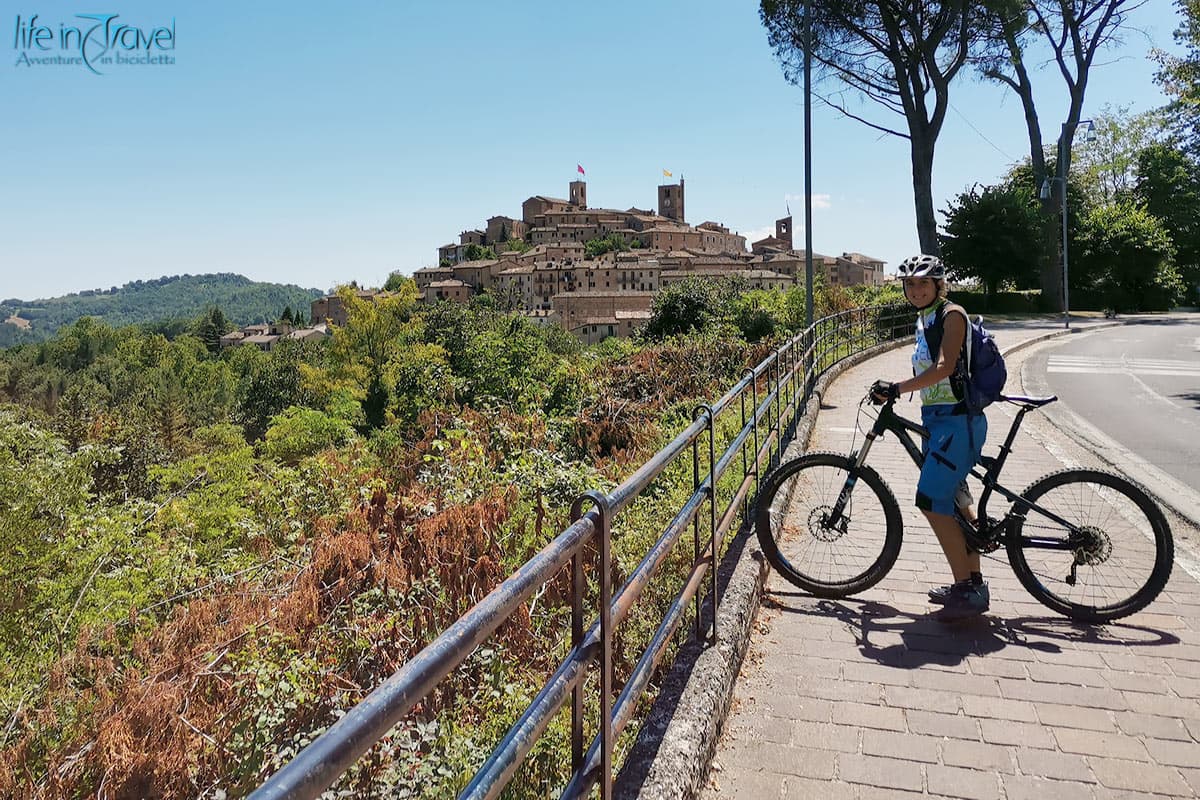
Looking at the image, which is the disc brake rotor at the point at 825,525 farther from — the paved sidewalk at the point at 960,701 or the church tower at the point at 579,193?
the church tower at the point at 579,193

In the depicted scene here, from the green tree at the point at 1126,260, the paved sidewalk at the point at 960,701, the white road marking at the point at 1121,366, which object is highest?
the green tree at the point at 1126,260

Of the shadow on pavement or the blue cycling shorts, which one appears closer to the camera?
the shadow on pavement

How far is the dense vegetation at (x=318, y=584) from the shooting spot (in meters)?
3.52

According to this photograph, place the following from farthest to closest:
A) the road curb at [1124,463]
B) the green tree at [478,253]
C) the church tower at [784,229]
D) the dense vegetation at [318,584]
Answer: the church tower at [784,229]
the green tree at [478,253]
the road curb at [1124,463]
the dense vegetation at [318,584]

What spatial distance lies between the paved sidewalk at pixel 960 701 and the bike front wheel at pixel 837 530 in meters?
0.14

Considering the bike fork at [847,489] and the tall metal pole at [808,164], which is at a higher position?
the tall metal pole at [808,164]

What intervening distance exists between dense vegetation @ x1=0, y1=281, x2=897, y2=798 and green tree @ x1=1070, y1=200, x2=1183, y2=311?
1211 inches

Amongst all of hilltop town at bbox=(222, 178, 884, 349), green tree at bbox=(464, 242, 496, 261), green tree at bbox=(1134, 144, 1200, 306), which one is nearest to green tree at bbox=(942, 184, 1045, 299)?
green tree at bbox=(1134, 144, 1200, 306)

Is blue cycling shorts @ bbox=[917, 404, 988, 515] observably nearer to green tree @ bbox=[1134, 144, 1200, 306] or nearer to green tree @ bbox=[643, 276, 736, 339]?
green tree @ bbox=[643, 276, 736, 339]

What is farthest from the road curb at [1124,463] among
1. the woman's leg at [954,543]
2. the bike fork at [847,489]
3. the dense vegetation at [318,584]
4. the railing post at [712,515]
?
the dense vegetation at [318,584]

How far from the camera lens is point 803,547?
5023mm

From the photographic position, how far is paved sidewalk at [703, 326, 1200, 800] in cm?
294

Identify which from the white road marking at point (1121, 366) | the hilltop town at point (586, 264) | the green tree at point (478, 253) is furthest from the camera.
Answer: the green tree at point (478, 253)

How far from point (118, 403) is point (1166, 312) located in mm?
76363
